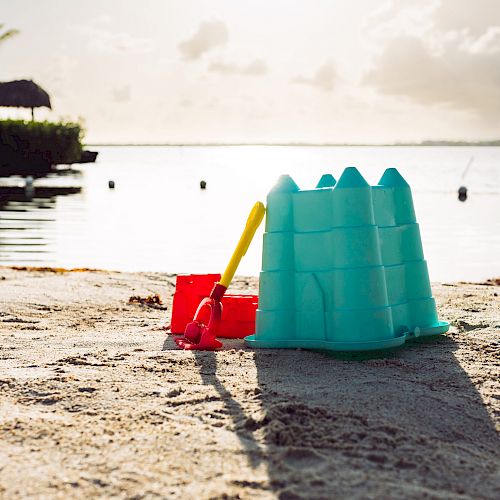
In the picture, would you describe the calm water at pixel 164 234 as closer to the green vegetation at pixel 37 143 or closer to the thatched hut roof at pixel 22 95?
the green vegetation at pixel 37 143

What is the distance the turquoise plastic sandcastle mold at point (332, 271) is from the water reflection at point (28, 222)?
7.59 m

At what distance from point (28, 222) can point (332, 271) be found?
14816mm

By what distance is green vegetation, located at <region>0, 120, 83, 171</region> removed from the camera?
121 ft

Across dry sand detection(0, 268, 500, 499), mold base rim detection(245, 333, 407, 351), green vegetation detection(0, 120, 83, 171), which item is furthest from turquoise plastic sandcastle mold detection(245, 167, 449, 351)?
green vegetation detection(0, 120, 83, 171)

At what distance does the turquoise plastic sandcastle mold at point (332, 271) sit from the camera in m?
4.35

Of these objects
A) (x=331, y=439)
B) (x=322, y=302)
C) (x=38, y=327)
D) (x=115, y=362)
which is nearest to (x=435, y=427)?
(x=331, y=439)

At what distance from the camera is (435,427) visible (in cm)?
301

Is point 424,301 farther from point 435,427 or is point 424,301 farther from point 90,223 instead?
point 90,223

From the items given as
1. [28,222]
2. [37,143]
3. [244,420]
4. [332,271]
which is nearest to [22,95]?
[37,143]

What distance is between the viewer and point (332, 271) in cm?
442

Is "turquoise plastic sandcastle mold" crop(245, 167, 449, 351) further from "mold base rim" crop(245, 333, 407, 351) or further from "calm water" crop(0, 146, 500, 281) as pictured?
"calm water" crop(0, 146, 500, 281)

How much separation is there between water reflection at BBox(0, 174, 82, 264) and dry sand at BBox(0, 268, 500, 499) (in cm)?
755

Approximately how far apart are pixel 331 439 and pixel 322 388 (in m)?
0.68

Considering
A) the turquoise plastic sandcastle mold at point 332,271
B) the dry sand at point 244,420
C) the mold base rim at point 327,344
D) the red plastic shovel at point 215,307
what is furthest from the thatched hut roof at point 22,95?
the mold base rim at point 327,344
